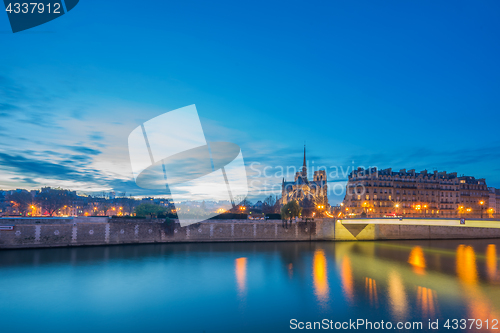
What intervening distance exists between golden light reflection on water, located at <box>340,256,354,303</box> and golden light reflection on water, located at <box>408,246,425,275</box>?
7313 mm

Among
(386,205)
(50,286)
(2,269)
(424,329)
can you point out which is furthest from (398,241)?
(2,269)

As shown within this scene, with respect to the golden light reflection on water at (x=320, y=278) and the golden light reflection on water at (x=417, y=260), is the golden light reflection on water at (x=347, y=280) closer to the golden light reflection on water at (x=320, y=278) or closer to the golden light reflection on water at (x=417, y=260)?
the golden light reflection on water at (x=320, y=278)

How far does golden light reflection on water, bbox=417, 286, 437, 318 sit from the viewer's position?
63.7 ft

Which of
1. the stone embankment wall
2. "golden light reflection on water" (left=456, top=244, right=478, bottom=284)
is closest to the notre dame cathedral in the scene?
the stone embankment wall

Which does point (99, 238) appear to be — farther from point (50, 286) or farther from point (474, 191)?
point (474, 191)

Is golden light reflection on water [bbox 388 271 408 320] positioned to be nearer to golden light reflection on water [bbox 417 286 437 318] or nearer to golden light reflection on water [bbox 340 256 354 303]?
golden light reflection on water [bbox 417 286 437 318]

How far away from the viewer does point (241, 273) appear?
29.9m

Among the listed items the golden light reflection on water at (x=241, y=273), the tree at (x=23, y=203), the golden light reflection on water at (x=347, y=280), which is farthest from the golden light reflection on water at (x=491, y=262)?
the tree at (x=23, y=203)

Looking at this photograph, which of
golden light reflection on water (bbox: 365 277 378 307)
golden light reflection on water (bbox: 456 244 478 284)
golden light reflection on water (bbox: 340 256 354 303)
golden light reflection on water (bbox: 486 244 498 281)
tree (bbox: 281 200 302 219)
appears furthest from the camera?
tree (bbox: 281 200 302 219)

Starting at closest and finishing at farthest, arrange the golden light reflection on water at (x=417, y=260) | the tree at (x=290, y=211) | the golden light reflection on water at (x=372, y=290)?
the golden light reflection on water at (x=372, y=290) → the golden light reflection on water at (x=417, y=260) → the tree at (x=290, y=211)

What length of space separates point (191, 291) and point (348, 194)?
73.8 m

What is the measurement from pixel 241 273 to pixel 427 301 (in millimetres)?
16389

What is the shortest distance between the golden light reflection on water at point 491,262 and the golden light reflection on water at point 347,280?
13.6 meters

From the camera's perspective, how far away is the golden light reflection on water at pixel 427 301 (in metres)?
19.4
